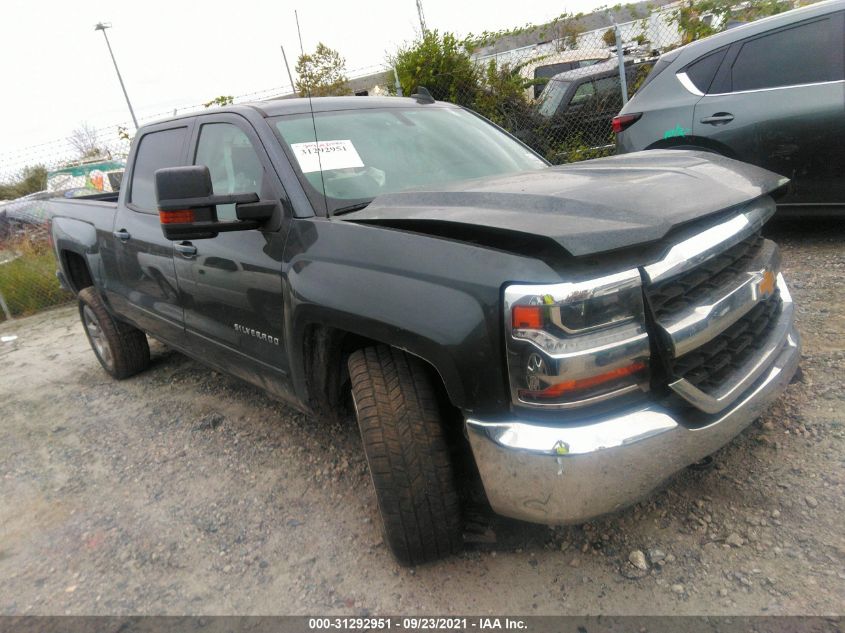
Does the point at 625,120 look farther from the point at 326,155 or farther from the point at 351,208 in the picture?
the point at 351,208

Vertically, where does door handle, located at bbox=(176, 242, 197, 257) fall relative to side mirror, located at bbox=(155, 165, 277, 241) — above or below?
below

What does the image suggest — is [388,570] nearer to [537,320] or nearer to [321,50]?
[537,320]

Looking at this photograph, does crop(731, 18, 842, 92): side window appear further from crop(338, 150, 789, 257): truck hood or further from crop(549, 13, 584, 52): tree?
crop(549, 13, 584, 52): tree

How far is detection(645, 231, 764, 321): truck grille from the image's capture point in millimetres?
1697

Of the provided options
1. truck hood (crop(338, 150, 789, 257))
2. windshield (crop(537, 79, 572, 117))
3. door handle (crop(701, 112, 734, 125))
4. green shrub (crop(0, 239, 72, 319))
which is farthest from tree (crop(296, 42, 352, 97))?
truck hood (crop(338, 150, 789, 257))

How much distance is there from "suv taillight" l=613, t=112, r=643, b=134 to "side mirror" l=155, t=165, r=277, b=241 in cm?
360

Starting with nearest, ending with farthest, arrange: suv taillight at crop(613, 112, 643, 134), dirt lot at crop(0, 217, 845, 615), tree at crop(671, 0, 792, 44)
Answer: dirt lot at crop(0, 217, 845, 615), suv taillight at crop(613, 112, 643, 134), tree at crop(671, 0, 792, 44)

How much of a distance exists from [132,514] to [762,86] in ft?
15.8

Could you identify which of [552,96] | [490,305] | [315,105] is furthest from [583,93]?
[490,305]

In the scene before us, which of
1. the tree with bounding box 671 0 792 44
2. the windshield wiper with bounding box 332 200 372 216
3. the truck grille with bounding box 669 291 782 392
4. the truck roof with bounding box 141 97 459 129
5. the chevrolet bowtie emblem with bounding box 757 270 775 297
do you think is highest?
the tree with bounding box 671 0 792 44

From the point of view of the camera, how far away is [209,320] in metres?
2.93

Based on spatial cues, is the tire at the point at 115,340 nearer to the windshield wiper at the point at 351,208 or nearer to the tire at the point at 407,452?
the windshield wiper at the point at 351,208

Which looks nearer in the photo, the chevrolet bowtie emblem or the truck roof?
the chevrolet bowtie emblem

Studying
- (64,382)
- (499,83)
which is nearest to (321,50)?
(499,83)
